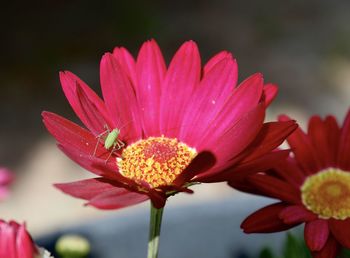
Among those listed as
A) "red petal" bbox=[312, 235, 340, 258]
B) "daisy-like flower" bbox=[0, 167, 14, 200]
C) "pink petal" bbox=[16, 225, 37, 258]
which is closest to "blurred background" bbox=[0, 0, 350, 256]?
"daisy-like flower" bbox=[0, 167, 14, 200]

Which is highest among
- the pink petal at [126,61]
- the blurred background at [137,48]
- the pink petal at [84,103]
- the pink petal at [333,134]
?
the blurred background at [137,48]

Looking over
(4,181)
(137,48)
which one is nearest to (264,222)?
(4,181)

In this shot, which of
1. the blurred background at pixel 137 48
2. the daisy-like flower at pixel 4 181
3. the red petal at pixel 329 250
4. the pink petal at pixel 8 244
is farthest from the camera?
the blurred background at pixel 137 48

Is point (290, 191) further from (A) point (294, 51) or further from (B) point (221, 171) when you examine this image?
(A) point (294, 51)

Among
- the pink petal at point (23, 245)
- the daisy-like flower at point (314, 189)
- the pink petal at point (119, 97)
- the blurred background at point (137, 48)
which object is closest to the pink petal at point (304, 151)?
the daisy-like flower at point (314, 189)

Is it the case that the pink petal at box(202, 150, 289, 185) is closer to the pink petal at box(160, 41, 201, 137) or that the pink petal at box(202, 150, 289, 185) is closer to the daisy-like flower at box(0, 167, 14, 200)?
the pink petal at box(160, 41, 201, 137)

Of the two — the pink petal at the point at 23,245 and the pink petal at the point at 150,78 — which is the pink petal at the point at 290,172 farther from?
the pink petal at the point at 23,245

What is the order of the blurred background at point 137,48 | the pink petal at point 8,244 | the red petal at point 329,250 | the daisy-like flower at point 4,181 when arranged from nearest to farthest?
1. the pink petal at point 8,244
2. the red petal at point 329,250
3. the daisy-like flower at point 4,181
4. the blurred background at point 137,48
